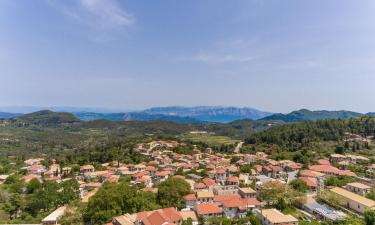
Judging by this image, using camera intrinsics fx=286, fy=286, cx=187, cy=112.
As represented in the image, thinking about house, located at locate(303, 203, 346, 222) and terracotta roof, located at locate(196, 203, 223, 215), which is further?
terracotta roof, located at locate(196, 203, 223, 215)

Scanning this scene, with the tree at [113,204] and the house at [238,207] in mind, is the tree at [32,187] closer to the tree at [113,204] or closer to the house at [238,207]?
the tree at [113,204]

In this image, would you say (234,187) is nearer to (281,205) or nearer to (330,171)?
(281,205)

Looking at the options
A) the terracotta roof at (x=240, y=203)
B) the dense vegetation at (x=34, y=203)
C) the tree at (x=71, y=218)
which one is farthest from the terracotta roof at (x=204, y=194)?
the dense vegetation at (x=34, y=203)

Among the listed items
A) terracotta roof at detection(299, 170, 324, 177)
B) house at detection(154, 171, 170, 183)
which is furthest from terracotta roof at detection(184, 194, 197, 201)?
terracotta roof at detection(299, 170, 324, 177)

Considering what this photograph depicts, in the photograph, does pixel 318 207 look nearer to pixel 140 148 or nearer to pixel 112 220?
pixel 112 220

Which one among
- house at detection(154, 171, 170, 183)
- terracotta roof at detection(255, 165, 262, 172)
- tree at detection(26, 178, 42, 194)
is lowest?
tree at detection(26, 178, 42, 194)

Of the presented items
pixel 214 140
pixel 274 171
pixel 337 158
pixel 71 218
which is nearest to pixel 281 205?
pixel 274 171

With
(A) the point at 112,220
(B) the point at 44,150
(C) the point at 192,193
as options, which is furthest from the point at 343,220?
(B) the point at 44,150

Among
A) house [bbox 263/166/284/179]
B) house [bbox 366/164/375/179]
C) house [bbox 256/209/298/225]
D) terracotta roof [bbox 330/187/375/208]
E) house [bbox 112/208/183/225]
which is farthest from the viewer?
house [bbox 263/166/284/179]

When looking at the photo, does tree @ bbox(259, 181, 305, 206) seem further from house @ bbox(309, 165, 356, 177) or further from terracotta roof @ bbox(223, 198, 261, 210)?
house @ bbox(309, 165, 356, 177)
